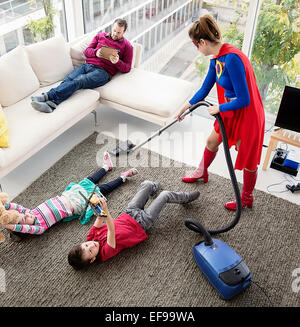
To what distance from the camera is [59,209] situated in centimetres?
248

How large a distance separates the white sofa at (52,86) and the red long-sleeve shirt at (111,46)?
11cm

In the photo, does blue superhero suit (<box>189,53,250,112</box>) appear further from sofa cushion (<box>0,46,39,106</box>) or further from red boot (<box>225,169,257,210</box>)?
sofa cushion (<box>0,46,39,106</box>)

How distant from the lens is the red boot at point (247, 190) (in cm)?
243

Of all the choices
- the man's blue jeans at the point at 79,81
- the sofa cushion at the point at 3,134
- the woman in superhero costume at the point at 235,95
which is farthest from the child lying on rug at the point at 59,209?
the woman in superhero costume at the point at 235,95

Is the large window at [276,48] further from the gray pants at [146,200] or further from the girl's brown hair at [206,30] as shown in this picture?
the gray pants at [146,200]

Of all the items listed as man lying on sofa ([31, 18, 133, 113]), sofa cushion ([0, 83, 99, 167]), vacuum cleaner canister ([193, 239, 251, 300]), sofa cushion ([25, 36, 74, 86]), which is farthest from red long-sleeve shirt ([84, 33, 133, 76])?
vacuum cleaner canister ([193, 239, 251, 300])

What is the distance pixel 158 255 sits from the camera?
7.64ft

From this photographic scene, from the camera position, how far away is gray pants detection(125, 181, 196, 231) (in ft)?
7.86

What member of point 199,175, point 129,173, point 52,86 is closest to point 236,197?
point 199,175

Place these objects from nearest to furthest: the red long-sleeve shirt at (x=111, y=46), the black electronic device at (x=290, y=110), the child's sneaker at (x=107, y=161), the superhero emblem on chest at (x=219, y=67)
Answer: the superhero emblem on chest at (x=219, y=67) → the black electronic device at (x=290, y=110) → the child's sneaker at (x=107, y=161) → the red long-sleeve shirt at (x=111, y=46)

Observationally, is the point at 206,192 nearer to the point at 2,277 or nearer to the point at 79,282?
the point at 79,282

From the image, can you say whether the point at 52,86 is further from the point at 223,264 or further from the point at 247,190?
the point at 223,264

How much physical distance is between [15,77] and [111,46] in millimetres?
941
